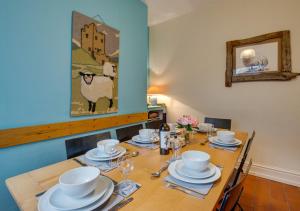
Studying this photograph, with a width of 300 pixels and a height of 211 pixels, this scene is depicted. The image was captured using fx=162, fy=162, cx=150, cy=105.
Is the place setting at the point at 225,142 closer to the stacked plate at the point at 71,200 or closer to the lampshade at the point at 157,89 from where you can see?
the stacked plate at the point at 71,200

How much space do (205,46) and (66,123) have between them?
2.55 metres

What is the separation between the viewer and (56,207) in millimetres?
602

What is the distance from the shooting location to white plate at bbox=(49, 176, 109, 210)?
615 millimetres

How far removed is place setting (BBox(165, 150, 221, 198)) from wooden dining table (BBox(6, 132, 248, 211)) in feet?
0.09

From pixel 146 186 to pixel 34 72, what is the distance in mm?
1479

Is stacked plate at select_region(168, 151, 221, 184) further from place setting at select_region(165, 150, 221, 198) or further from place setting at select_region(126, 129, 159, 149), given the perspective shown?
place setting at select_region(126, 129, 159, 149)

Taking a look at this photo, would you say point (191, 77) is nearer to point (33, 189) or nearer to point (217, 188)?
point (217, 188)

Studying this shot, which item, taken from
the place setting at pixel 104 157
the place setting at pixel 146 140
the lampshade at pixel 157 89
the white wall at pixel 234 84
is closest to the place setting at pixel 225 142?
the place setting at pixel 146 140

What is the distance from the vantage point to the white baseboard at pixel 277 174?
7.17ft

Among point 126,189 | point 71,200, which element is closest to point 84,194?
point 71,200

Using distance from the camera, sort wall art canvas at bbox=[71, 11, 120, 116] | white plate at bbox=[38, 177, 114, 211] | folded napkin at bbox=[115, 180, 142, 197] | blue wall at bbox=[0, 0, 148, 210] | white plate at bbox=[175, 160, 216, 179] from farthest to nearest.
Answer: wall art canvas at bbox=[71, 11, 120, 116], blue wall at bbox=[0, 0, 148, 210], white plate at bbox=[175, 160, 216, 179], folded napkin at bbox=[115, 180, 142, 197], white plate at bbox=[38, 177, 114, 211]

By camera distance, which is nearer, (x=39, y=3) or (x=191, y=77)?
(x=39, y=3)

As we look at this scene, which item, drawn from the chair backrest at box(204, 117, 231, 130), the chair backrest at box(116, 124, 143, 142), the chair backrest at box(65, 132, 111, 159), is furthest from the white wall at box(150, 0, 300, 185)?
the chair backrest at box(65, 132, 111, 159)

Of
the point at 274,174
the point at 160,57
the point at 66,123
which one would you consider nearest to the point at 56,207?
the point at 66,123
